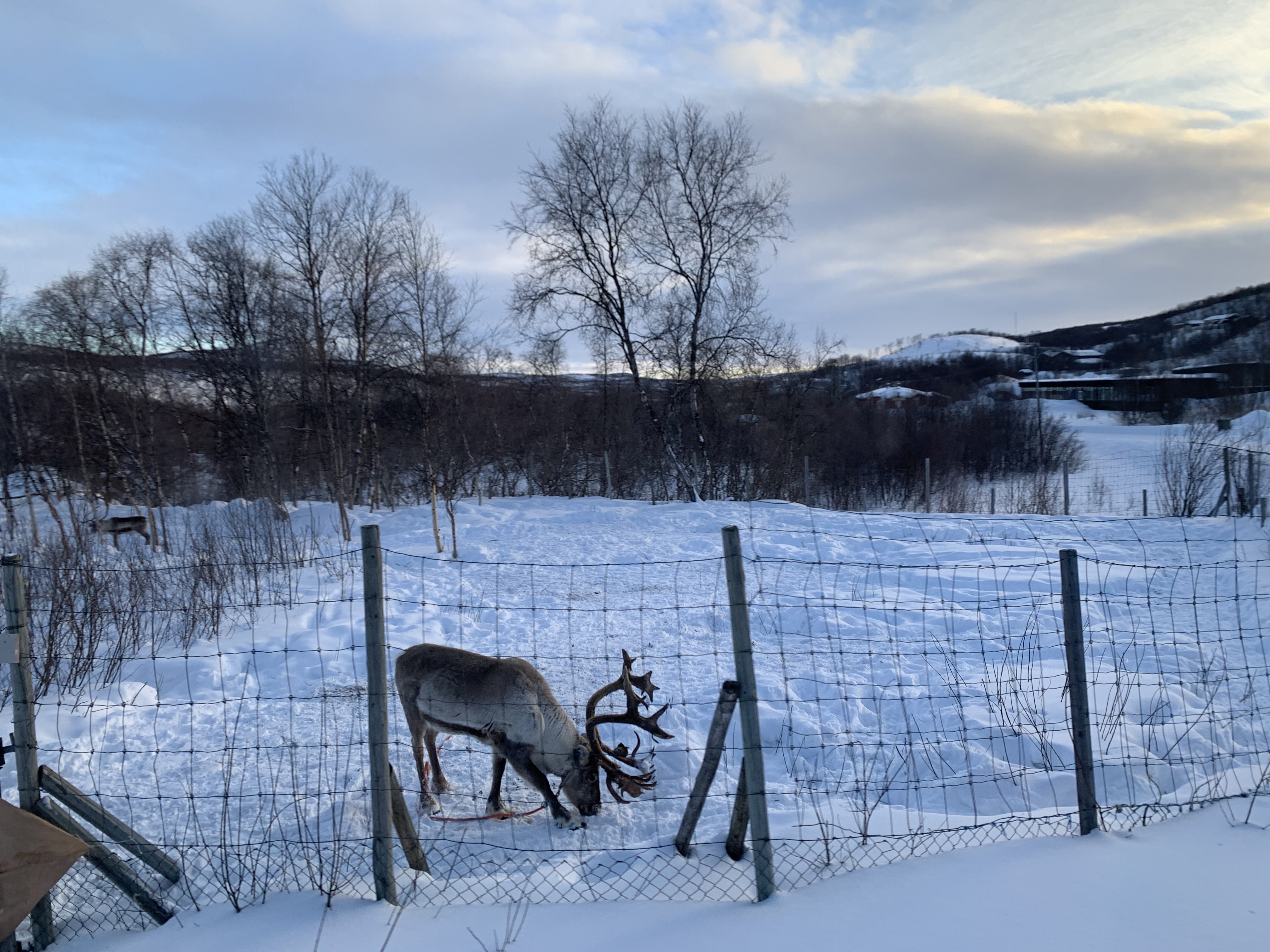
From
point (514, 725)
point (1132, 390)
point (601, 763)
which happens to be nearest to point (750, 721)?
point (601, 763)

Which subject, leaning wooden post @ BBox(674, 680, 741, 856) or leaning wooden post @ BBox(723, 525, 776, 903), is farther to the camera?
leaning wooden post @ BBox(674, 680, 741, 856)

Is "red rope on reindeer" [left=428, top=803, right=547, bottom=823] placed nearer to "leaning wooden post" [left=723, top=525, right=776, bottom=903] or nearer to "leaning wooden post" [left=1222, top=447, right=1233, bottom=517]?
"leaning wooden post" [left=723, top=525, right=776, bottom=903]

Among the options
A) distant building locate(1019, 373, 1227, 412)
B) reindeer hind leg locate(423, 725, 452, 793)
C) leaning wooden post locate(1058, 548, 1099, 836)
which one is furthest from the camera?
distant building locate(1019, 373, 1227, 412)

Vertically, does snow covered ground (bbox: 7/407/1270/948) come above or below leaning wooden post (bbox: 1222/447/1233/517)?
below

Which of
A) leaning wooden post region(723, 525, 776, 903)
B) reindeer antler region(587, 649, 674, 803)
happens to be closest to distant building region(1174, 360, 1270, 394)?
reindeer antler region(587, 649, 674, 803)

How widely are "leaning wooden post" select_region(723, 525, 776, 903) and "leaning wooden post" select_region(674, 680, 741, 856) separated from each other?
0.81ft

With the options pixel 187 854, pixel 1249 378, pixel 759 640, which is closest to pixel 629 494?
pixel 759 640

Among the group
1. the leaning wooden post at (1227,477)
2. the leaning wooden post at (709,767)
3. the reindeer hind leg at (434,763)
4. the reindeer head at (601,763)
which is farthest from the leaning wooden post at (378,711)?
the leaning wooden post at (1227,477)

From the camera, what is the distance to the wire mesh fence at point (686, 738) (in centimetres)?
393

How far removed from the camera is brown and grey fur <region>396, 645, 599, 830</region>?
514 centimetres

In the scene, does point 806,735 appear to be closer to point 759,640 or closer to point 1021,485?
point 759,640

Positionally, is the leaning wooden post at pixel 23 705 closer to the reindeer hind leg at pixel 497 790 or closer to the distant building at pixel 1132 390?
the reindeer hind leg at pixel 497 790

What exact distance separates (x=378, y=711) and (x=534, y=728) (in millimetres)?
1949

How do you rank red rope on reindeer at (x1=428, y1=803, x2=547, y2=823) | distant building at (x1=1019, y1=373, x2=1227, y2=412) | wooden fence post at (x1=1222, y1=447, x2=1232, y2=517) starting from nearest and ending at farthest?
1. red rope on reindeer at (x1=428, y1=803, x2=547, y2=823)
2. wooden fence post at (x1=1222, y1=447, x2=1232, y2=517)
3. distant building at (x1=1019, y1=373, x2=1227, y2=412)
